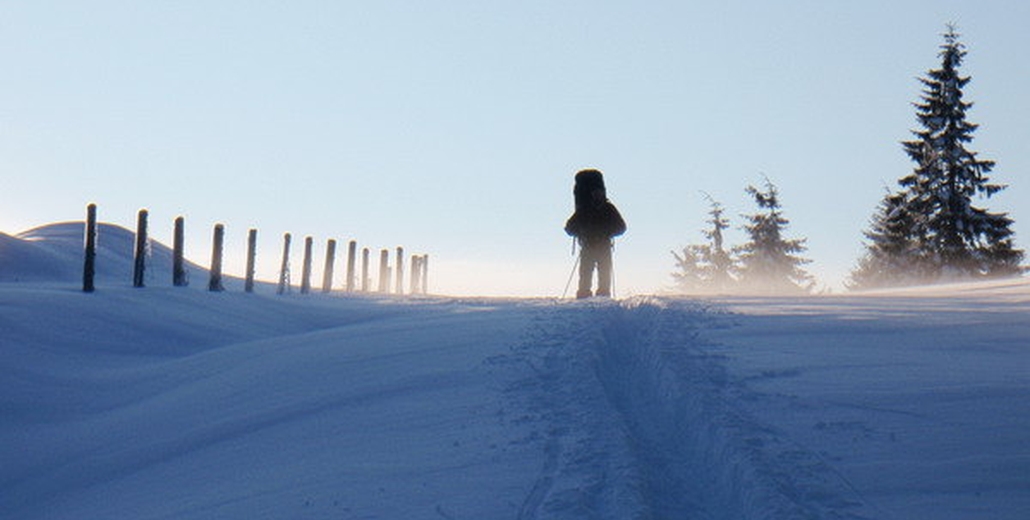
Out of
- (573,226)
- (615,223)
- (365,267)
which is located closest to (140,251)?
(573,226)

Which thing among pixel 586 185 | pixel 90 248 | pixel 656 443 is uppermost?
pixel 586 185

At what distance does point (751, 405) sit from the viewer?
860 centimetres

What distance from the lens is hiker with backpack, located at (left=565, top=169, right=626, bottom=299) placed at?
20859 mm

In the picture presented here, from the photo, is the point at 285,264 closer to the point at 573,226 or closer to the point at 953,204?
the point at 573,226

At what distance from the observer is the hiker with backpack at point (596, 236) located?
20859mm

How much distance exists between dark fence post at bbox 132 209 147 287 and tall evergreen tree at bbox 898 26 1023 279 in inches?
1119

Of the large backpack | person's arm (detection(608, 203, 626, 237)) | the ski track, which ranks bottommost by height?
the ski track

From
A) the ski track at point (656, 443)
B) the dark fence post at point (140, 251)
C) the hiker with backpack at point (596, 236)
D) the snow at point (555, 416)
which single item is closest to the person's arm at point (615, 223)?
the hiker with backpack at point (596, 236)

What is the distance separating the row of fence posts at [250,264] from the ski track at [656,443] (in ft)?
36.3

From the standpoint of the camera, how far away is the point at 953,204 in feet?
128

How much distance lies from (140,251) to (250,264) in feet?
19.0

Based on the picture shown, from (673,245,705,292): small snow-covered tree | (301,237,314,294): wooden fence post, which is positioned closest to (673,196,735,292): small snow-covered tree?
(673,245,705,292): small snow-covered tree

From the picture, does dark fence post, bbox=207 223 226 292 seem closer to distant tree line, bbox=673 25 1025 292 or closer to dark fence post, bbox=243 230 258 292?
dark fence post, bbox=243 230 258 292

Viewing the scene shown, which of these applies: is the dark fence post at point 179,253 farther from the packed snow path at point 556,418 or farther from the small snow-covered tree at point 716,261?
the small snow-covered tree at point 716,261
